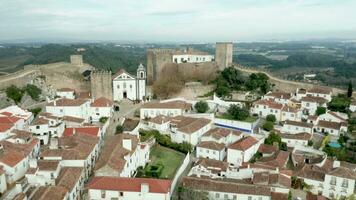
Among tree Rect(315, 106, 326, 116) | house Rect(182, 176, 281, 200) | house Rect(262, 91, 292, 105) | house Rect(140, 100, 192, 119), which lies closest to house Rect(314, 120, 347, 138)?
tree Rect(315, 106, 326, 116)

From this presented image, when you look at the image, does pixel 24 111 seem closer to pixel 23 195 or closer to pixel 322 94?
pixel 23 195

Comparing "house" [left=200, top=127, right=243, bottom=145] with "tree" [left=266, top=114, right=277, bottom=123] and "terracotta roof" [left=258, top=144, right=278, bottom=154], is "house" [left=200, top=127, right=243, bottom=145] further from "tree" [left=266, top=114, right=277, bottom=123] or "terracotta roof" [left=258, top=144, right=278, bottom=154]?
"tree" [left=266, top=114, right=277, bottom=123]

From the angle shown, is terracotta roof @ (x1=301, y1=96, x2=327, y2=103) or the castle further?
the castle

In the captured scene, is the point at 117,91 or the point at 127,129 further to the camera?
the point at 117,91

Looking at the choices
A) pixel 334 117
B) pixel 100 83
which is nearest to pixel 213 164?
pixel 334 117

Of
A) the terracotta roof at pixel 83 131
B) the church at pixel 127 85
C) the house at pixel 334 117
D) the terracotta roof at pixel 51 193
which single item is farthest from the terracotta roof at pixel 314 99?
the terracotta roof at pixel 51 193

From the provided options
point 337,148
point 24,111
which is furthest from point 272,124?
point 24,111
